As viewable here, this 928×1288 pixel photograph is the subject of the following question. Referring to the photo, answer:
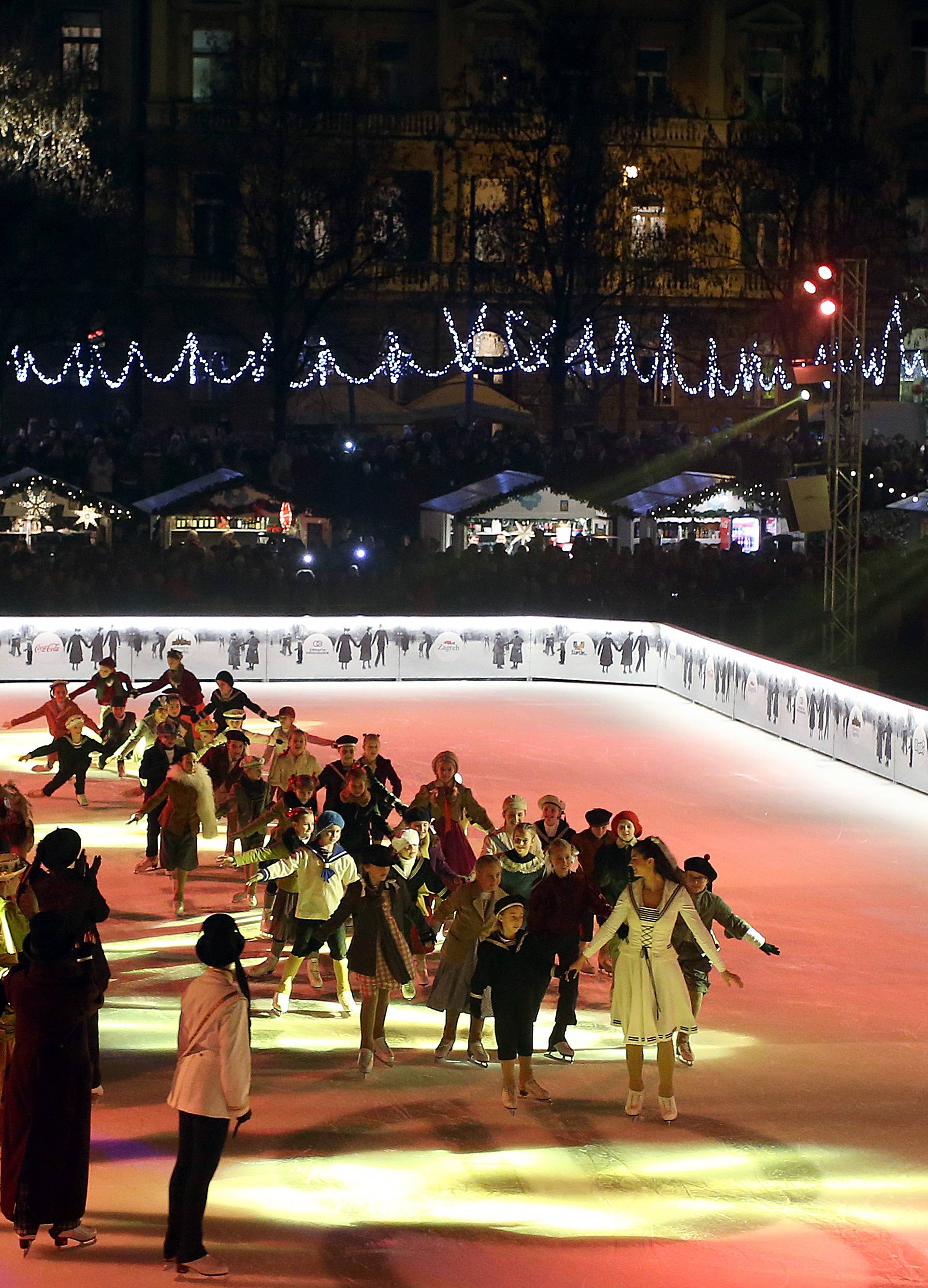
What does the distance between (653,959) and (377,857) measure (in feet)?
5.40

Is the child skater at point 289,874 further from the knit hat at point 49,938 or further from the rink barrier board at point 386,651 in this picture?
the rink barrier board at point 386,651

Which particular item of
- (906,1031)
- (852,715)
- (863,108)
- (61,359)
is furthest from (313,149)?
(906,1031)

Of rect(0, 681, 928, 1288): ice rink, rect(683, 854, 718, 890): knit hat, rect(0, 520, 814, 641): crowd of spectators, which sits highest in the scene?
rect(0, 520, 814, 641): crowd of spectators

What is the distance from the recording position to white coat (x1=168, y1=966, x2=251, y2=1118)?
7508 millimetres

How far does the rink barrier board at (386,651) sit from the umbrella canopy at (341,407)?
1133 centimetres

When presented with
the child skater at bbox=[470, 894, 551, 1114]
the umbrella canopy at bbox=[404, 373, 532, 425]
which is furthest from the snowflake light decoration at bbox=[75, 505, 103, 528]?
the child skater at bbox=[470, 894, 551, 1114]

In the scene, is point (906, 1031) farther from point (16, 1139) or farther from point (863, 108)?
point (863, 108)

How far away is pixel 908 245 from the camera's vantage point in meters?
51.2

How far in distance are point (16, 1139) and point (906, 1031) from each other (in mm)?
5937

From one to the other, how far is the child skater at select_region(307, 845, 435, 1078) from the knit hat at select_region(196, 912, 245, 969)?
2785mm

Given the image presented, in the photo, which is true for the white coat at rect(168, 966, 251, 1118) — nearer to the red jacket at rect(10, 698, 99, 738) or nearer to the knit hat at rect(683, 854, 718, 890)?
the knit hat at rect(683, 854, 718, 890)

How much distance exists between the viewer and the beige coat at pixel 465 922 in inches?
405

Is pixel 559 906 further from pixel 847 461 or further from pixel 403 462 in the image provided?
pixel 403 462

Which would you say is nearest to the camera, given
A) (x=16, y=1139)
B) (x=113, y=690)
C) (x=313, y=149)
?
(x=16, y=1139)
